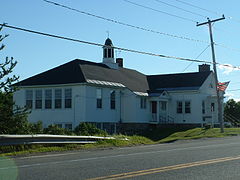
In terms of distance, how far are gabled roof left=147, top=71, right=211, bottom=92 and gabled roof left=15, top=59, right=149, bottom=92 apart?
2401mm

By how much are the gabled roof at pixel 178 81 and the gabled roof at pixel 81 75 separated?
2.40 m

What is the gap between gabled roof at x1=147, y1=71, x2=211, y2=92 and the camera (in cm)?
4072

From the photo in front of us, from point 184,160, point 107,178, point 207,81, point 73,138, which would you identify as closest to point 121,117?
point 207,81

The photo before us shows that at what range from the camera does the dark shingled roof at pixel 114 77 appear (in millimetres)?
33406

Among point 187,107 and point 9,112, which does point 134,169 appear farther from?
point 187,107

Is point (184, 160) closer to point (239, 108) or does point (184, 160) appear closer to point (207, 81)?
point (207, 81)

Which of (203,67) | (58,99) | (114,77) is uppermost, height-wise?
(203,67)

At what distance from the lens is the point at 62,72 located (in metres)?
34.6

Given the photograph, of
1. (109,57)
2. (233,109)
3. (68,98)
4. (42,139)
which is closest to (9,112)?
(42,139)

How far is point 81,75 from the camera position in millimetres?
32688

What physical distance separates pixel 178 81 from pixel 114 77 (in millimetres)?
8387

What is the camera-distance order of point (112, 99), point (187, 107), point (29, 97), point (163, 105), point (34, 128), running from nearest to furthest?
point (34, 128) < point (29, 97) < point (112, 99) < point (187, 107) < point (163, 105)

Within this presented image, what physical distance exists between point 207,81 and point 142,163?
31.4 metres

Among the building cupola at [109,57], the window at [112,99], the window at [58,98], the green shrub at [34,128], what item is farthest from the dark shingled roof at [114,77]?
the green shrub at [34,128]
